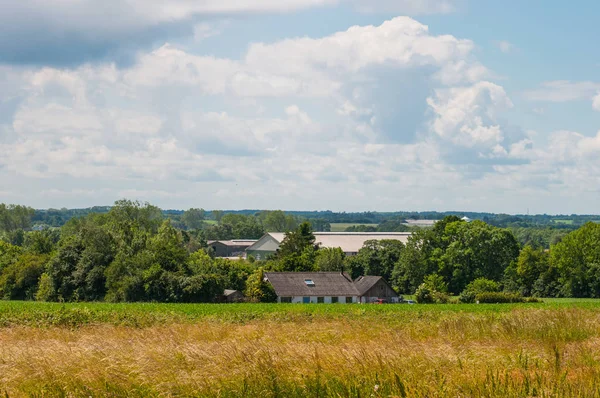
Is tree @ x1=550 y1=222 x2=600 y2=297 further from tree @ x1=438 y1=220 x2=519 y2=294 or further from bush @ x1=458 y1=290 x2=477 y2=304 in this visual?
bush @ x1=458 y1=290 x2=477 y2=304

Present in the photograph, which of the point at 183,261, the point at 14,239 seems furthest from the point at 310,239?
the point at 14,239

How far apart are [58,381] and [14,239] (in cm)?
18296

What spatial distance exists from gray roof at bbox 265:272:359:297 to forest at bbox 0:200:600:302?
2398mm

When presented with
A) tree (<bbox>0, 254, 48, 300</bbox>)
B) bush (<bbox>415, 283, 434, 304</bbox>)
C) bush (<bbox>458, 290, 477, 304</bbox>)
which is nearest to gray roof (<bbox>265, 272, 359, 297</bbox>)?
bush (<bbox>415, 283, 434, 304</bbox>)

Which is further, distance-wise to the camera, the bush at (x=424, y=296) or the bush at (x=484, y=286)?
the bush at (x=484, y=286)

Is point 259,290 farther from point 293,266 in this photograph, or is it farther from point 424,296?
point 293,266

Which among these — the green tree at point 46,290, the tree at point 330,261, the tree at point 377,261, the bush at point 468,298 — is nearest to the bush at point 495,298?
the bush at point 468,298

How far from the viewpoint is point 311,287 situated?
8062 centimetres

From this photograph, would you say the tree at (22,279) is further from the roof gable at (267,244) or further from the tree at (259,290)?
the roof gable at (267,244)

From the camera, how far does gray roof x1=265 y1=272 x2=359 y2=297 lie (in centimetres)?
7919

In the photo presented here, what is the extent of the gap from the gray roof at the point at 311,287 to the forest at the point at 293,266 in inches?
94.4

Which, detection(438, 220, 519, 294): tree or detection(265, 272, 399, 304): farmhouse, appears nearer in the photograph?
detection(265, 272, 399, 304): farmhouse

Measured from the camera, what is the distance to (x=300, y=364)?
14.1 meters

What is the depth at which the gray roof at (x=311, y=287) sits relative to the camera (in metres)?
79.2
